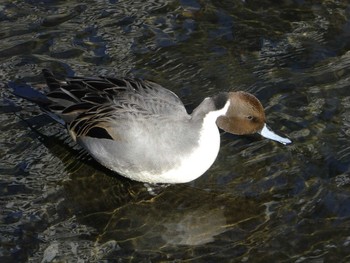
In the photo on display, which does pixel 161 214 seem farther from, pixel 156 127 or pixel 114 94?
pixel 114 94

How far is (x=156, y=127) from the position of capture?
18.8ft

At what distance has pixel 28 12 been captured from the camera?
809 cm

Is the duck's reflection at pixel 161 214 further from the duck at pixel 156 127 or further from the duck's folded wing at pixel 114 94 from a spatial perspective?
the duck's folded wing at pixel 114 94

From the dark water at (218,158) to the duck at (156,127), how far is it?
322 millimetres

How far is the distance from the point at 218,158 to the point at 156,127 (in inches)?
31.2

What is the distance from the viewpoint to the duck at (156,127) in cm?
570

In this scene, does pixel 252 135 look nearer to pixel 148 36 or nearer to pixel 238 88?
pixel 238 88

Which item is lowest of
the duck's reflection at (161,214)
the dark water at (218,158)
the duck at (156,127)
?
the duck's reflection at (161,214)

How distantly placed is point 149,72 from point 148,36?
0.57m

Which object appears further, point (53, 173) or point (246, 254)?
point (53, 173)

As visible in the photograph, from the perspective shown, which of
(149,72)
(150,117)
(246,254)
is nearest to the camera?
(246,254)

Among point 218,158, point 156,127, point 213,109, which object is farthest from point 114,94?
point 218,158

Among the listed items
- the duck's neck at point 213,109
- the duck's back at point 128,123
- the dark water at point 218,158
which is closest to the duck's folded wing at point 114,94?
the duck's back at point 128,123

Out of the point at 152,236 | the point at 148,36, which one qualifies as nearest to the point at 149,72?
the point at 148,36
